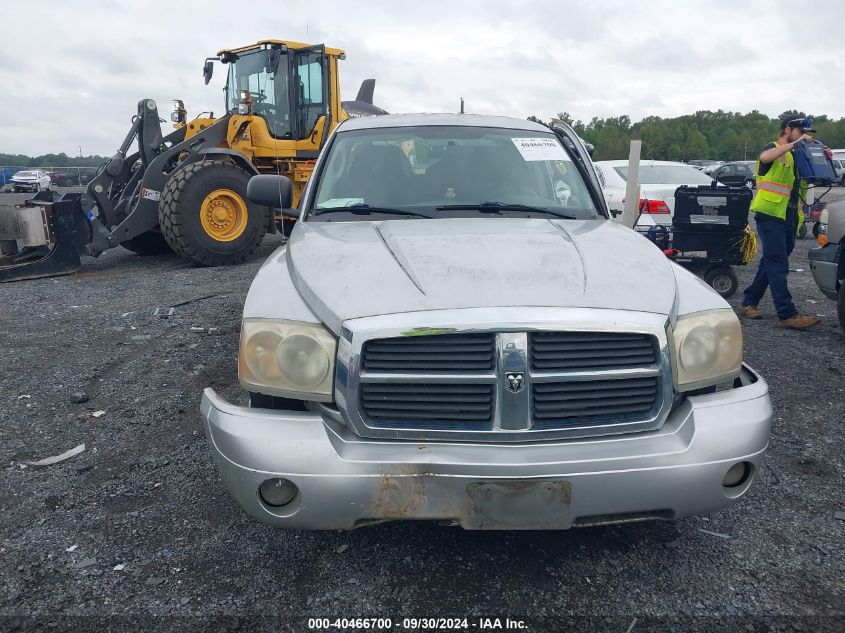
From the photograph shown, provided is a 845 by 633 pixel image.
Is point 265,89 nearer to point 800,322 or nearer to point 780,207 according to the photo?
point 780,207

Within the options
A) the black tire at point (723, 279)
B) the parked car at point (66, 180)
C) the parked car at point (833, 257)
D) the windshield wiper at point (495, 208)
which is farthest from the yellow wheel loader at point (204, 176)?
the parked car at point (66, 180)

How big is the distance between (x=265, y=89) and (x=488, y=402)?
939 centimetres

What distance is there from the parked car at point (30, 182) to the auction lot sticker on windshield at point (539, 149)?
137ft

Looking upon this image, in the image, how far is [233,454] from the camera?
221 centimetres

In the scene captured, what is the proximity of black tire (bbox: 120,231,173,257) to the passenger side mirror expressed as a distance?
7.42 meters

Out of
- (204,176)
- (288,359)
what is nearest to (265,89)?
(204,176)

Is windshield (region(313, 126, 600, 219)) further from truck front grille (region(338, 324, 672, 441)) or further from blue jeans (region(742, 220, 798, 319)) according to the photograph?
blue jeans (region(742, 220, 798, 319))

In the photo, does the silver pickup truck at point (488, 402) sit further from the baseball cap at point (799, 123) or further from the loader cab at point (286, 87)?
the loader cab at point (286, 87)

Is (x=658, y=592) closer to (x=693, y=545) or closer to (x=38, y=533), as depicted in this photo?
(x=693, y=545)

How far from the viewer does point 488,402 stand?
7.22 ft

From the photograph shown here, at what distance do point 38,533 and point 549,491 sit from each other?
7.12ft

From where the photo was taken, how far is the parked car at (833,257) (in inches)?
223

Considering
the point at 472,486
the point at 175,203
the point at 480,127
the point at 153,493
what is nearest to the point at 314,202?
the point at 480,127

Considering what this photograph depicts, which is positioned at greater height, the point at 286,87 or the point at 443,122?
the point at 286,87
